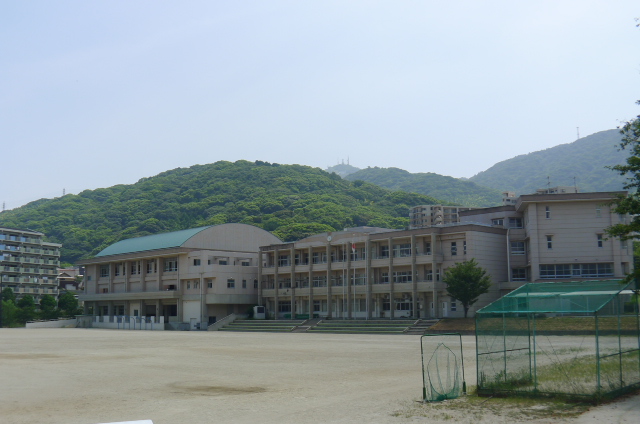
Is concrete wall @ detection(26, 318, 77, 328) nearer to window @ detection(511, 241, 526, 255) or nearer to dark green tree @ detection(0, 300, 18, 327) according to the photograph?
dark green tree @ detection(0, 300, 18, 327)

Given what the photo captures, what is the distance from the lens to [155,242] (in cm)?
9475

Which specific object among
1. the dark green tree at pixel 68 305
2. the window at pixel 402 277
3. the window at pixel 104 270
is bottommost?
the dark green tree at pixel 68 305

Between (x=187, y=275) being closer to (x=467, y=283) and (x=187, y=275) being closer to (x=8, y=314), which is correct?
(x=8, y=314)

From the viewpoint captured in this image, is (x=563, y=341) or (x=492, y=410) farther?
(x=563, y=341)

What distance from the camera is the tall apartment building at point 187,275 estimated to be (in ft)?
276

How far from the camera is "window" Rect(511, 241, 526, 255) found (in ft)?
227

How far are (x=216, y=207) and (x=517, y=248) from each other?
10165 cm

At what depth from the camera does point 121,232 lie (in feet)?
496

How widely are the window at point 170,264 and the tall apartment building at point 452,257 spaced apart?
17.5 meters

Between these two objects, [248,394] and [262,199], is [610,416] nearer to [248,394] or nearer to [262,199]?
[248,394]

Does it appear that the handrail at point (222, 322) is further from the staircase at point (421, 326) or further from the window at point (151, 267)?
the staircase at point (421, 326)

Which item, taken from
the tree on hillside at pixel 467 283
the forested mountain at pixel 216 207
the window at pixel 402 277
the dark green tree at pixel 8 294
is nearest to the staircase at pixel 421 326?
the tree on hillside at pixel 467 283

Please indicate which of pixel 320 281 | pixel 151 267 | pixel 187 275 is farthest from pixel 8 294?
pixel 320 281

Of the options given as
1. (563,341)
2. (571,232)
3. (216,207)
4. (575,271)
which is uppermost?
(216,207)
